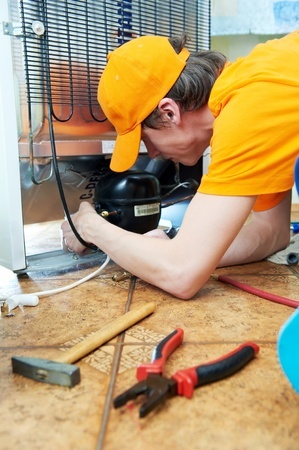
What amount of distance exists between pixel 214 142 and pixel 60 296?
1.53 feet

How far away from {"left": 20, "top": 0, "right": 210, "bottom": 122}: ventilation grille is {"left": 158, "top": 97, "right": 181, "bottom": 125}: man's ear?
240mm

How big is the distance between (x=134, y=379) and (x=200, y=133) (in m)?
0.63

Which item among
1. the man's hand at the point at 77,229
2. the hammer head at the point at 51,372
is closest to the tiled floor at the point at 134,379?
the hammer head at the point at 51,372


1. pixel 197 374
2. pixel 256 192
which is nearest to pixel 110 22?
pixel 256 192

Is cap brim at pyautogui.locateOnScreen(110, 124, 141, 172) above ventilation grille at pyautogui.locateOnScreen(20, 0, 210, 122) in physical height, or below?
below

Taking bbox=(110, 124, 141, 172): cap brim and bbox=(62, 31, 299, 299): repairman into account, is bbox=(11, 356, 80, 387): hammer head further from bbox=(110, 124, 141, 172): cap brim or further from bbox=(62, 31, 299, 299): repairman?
bbox=(110, 124, 141, 172): cap brim

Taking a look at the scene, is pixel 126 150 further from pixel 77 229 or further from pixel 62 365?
pixel 62 365

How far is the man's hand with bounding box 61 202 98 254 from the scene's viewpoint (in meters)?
1.05

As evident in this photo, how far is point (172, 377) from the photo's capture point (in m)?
0.53

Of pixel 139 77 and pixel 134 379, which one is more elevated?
pixel 139 77

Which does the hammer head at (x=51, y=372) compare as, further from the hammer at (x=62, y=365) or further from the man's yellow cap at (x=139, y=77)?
the man's yellow cap at (x=139, y=77)

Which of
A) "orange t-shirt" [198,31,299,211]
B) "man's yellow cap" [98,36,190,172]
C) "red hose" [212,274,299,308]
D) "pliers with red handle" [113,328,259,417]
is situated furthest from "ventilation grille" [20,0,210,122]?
"pliers with red handle" [113,328,259,417]

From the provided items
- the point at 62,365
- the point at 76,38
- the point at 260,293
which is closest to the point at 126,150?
the point at 76,38

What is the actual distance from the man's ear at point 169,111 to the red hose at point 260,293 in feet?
1.25
